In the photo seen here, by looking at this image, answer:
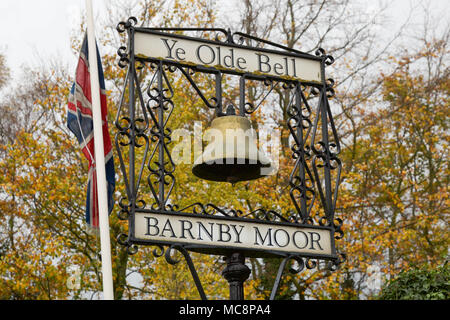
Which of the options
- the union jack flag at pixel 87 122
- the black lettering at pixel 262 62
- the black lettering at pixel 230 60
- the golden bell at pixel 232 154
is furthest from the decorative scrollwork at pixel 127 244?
the union jack flag at pixel 87 122

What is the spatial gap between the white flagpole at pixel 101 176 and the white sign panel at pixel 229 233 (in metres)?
1.84

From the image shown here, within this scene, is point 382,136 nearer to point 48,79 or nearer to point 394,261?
point 394,261

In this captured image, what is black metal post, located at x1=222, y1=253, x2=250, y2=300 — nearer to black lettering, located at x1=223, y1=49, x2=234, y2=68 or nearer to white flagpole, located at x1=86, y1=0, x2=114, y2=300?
black lettering, located at x1=223, y1=49, x2=234, y2=68

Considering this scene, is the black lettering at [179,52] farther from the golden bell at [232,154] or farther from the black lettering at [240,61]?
the golden bell at [232,154]

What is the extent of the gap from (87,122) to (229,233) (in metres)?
3.21

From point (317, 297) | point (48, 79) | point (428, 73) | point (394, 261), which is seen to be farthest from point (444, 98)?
point (48, 79)

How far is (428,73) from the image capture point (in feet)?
65.6

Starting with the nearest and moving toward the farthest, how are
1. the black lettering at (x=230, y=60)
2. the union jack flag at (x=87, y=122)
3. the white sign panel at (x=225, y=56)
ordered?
the white sign panel at (x=225, y=56), the black lettering at (x=230, y=60), the union jack flag at (x=87, y=122)

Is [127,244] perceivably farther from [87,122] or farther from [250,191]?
[250,191]

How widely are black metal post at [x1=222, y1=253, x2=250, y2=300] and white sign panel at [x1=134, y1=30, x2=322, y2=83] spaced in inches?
59.0

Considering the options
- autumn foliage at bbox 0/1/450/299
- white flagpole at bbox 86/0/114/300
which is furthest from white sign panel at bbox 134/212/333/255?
autumn foliage at bbox 0/1/450/299

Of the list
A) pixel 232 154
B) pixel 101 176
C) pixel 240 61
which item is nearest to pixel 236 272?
pixel 232 154

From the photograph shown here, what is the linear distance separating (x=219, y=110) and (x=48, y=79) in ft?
46.1

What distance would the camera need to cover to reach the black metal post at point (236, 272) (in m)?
5.11
